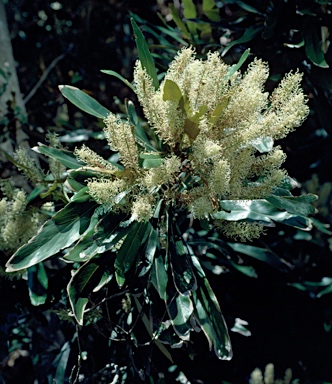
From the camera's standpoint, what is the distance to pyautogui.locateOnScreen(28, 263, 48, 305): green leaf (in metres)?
1.49

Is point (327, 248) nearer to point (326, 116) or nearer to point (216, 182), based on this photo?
point (326, 116)

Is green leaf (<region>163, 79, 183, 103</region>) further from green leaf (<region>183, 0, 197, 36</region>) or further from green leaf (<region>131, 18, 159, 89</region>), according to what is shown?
green leaf (<region>183, 0, 197, 36</region>)

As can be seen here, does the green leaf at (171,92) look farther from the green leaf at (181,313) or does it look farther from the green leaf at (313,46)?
the green leaf at (313,46)

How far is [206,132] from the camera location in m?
1.14

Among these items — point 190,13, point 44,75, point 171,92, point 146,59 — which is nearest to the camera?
point 171,92

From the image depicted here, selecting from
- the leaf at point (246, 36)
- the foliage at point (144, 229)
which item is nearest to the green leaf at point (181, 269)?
the foliage at point (144, 229)

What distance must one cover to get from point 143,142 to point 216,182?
14.7 inches

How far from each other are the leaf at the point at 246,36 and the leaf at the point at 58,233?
3.04 feet

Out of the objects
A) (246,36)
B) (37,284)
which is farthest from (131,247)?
(246,36)

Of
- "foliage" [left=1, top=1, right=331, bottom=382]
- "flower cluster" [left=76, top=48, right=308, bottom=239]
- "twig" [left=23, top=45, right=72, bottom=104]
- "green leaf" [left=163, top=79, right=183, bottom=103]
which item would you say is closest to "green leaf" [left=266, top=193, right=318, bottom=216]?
"foliage" [left=1, top=1, right=331, bottom=382]

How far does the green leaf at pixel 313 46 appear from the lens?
1.73m

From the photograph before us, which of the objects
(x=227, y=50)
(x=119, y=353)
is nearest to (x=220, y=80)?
(x=227, y=50)

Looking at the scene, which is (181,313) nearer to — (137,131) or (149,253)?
(149,253)

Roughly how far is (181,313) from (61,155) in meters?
0.58
